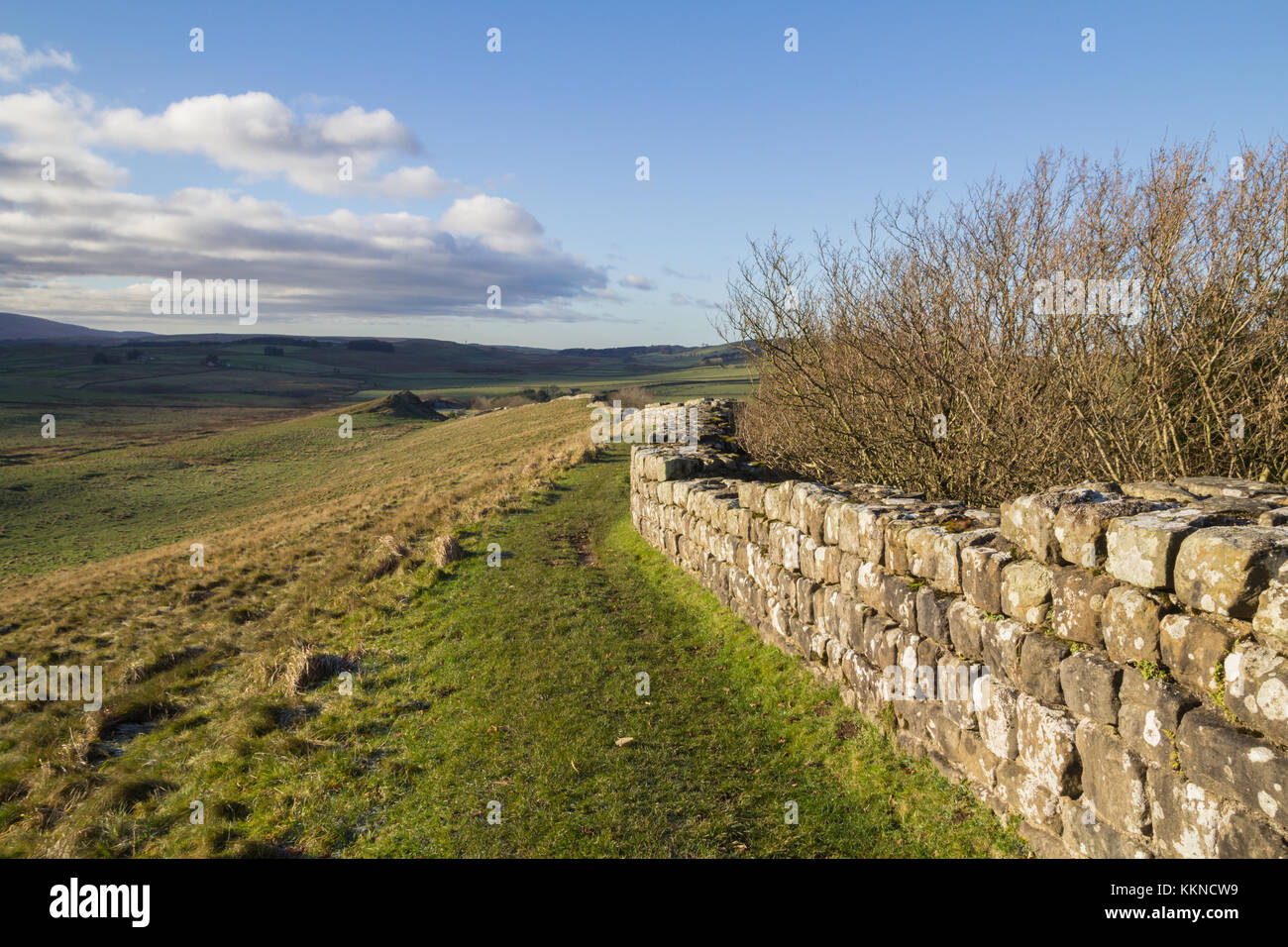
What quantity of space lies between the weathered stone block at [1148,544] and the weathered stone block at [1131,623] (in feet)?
0.32

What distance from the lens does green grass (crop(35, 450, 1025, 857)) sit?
246 inches

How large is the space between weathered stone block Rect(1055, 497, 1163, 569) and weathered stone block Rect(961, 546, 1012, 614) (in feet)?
2.06

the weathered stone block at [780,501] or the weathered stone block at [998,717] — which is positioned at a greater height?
the weathered stone block at [780,501]

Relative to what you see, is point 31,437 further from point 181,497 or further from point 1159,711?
point 1159,711

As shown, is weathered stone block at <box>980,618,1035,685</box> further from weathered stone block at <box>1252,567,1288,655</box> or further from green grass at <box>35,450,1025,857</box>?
weathered stone block at <box>1252,567,1288,655</box>

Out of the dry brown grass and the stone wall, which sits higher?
the stone wall

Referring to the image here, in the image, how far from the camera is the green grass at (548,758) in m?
6.24

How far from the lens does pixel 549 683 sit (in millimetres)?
9547

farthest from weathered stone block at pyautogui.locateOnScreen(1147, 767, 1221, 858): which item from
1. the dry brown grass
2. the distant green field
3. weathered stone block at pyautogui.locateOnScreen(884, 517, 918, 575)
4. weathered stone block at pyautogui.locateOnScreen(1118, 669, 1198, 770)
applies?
the distant green field

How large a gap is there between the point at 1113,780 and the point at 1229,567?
166 centimetres

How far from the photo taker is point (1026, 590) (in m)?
5.44

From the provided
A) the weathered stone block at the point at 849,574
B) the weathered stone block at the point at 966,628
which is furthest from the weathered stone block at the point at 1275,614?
the weathered stone block at the point at 849,574

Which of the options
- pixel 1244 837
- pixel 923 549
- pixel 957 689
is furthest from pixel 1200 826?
pixel 923 549

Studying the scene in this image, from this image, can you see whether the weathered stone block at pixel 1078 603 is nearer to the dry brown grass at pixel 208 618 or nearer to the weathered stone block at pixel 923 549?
the weathered stone block at pixel 923 549
